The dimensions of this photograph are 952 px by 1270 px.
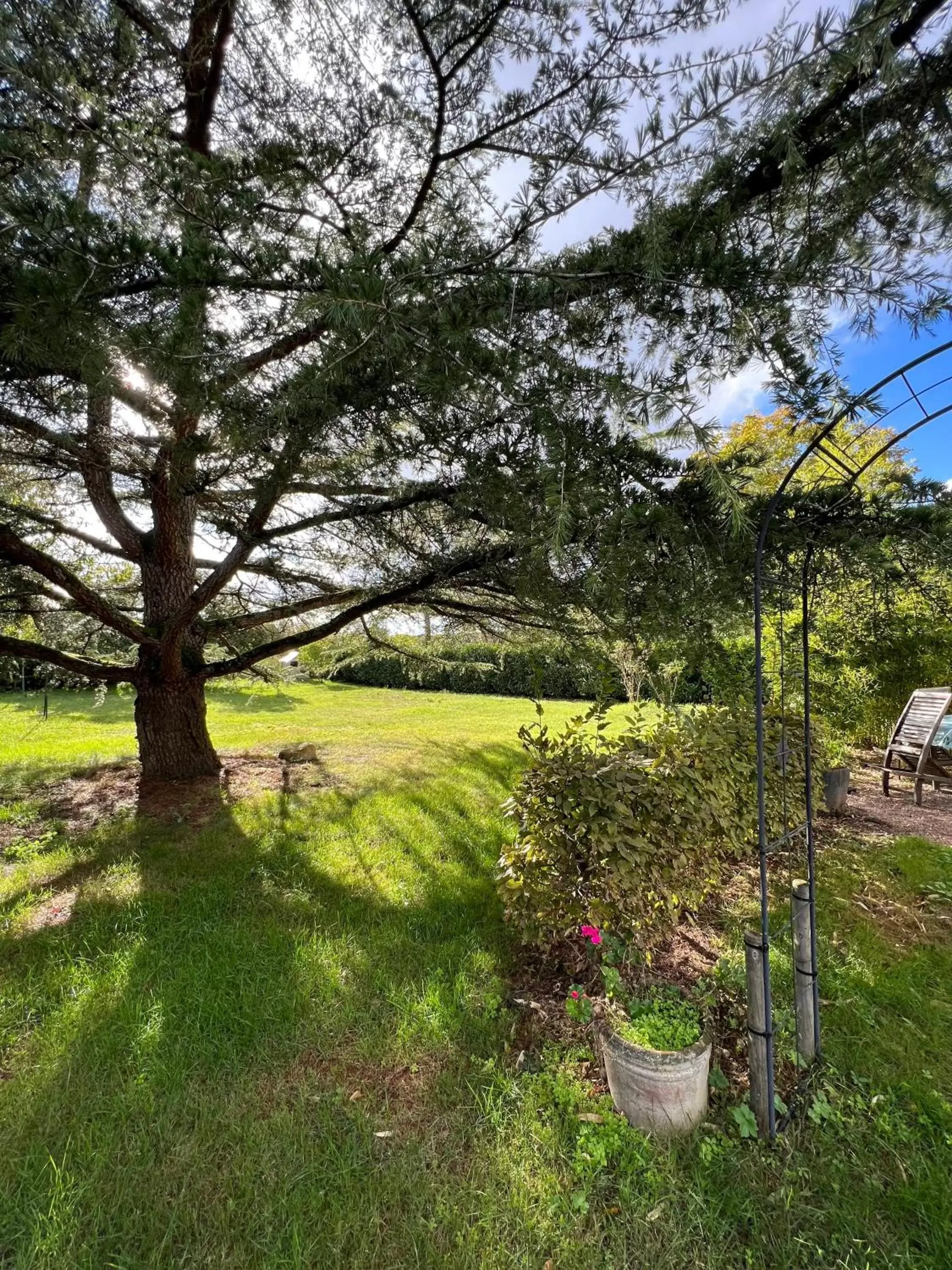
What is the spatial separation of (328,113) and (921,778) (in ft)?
24.9

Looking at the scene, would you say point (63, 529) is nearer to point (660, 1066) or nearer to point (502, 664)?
point (660, 1066)

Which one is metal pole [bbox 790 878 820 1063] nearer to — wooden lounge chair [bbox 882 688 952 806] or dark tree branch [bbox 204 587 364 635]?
dark tree branch [bbox 204 587 364 635]

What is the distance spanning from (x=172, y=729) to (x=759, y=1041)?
5.82 m

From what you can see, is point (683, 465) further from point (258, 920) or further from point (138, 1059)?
point (258, 920)

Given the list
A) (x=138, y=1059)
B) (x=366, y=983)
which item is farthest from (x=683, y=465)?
(x=138, y=1059)

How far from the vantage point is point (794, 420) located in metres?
1.79

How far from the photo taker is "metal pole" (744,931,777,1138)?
6.15ft

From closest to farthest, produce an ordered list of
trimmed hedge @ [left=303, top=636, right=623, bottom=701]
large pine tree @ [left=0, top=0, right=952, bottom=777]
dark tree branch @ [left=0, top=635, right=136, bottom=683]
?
large pine tree @ [left=0, top=0, right=952, bottom=777] < trimmed hedge @ [left=303, top=636, right=623, bottom=701] < dark tree branch @ [left=0, top=635, right=136, bottom=683]

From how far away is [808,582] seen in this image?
2.27m

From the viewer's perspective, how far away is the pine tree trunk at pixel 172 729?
5387 millimetres

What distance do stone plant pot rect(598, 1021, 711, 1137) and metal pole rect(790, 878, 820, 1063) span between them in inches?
20.2

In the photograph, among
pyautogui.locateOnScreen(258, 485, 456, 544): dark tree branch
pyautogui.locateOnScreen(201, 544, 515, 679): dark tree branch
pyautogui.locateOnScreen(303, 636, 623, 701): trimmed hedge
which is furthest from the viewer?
pyautogui.locateOnScreen(303, 636, 623, 701): trimmed hedge

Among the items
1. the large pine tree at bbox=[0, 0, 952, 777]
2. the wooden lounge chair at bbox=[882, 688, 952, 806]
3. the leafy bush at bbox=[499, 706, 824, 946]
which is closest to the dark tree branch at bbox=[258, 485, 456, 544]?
the large pine tree at bbox=[0, 0, 952, 777]

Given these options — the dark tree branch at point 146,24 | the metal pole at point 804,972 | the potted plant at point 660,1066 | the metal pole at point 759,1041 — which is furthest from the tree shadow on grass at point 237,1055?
the dark tree branch at point 146,24
